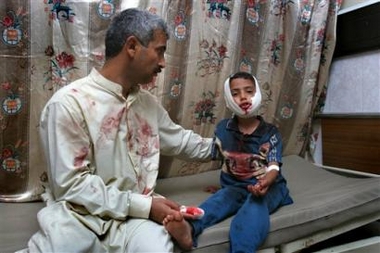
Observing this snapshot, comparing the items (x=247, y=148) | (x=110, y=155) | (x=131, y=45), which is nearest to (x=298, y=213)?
(x=247, y=148)

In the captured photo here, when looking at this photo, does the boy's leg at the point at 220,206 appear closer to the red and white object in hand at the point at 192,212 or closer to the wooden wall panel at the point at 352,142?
the red and white object in hand at the point at 192,212

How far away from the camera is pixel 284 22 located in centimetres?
184

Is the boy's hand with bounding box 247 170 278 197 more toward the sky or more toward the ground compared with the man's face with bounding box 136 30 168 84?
more toward the ground

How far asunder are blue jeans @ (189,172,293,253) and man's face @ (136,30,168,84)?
0.45m

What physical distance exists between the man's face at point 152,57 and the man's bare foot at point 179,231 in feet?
1.45

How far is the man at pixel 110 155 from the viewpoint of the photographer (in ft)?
3.09

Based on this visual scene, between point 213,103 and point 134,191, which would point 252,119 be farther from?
point 134,191

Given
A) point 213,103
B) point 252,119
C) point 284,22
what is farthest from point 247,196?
point 284,22

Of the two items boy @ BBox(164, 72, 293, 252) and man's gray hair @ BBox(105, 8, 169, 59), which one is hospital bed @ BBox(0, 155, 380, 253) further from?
man's gray hair @ BBox(105, 8, 169, 59)

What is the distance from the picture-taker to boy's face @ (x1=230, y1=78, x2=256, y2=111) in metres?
1.24

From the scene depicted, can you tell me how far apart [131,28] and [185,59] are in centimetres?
53

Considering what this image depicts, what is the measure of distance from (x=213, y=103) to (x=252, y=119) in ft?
1.29

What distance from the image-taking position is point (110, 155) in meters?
1.07

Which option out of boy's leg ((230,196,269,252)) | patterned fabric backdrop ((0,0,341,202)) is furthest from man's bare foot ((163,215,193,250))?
patterned fabric backdrop ((0,0,341,202))
